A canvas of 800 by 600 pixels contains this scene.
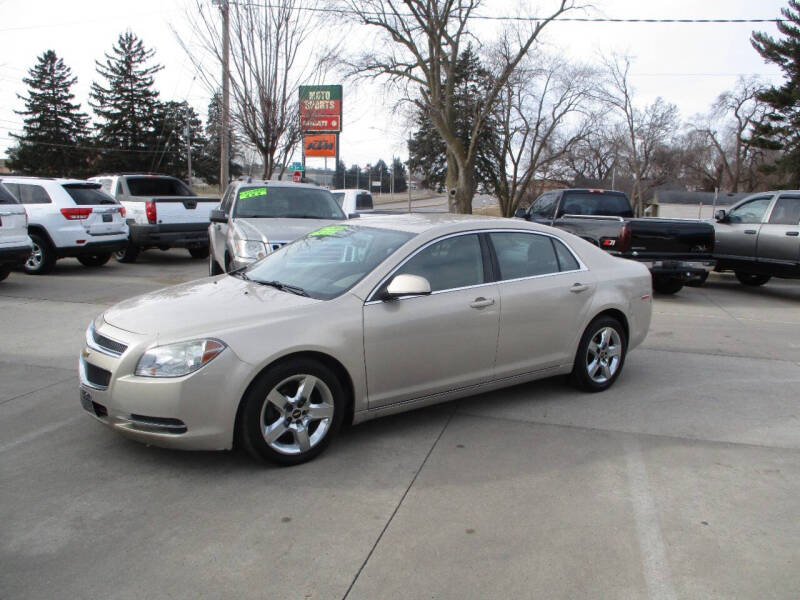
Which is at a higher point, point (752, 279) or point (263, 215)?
point (263, 215)

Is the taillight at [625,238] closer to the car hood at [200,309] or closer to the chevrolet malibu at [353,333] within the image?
the chevrolet malibu at [353,333]

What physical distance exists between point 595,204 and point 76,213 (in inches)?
397

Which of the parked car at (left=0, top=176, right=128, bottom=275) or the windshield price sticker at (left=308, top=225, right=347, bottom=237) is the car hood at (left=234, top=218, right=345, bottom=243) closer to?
the windshield price sticker at (left=308, top=225, right=347, bottom=237)

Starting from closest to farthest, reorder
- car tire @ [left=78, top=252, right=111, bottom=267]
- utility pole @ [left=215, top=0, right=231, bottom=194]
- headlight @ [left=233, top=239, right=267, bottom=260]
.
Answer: headlight @ [left=233, top=239, right=267, bottom=260], car tire @ [left=78, top=252, right=111, bottom=267], utility pole @ [left=215, top=0, right=231, bottom=194]

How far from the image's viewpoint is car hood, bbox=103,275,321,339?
157 inches

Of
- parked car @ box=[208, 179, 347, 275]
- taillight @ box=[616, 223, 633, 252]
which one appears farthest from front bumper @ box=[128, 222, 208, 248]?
taillight @ box=[616, 223, 633, 252]

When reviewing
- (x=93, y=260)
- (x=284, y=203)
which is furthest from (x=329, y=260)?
(x=93, y=260)

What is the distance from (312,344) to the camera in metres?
4.05

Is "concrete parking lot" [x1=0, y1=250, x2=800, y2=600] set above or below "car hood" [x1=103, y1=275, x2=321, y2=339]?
below

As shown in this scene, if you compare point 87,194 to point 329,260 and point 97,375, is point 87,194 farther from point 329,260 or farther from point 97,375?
point 97,375

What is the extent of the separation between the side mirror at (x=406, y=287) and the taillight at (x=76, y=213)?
974 centimetres

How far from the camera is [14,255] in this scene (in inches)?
399

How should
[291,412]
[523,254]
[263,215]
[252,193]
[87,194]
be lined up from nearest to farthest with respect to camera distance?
[291,412]
[523,254]
[263,215]
[252,193]
[87,194]

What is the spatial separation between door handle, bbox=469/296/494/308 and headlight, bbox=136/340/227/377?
1852 millimetres
